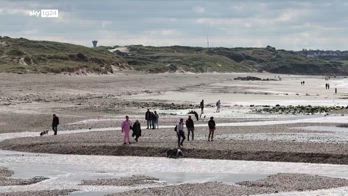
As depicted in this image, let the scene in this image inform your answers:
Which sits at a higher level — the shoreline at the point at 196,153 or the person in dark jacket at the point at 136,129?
the person in dark jacket at the point at 136,129

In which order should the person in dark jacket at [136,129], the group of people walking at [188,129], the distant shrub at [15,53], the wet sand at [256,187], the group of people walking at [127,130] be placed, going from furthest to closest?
1. the distant shrub at [15,53]
2. the person in dark jacket at [136,129]
3. the group of people walking at [127,130]
4. the group of people walking at [188,129]
5. the wet sand at [256,187]

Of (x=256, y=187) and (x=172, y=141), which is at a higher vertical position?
(x=172, y=141)

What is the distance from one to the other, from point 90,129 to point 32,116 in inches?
432

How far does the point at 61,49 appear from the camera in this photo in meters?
191

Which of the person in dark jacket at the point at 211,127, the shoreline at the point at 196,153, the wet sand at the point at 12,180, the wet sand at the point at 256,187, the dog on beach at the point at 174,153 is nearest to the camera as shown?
the wet sand at the point at 256,187

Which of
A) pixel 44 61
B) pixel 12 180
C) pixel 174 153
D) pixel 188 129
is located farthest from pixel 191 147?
pixel 44 61

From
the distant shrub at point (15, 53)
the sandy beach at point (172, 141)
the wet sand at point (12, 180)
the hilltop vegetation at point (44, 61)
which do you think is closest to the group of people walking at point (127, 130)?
the sandy beach at point (172, 141)

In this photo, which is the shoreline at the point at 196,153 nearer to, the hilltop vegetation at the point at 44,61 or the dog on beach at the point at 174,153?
the dog on beach at the point at 174,153

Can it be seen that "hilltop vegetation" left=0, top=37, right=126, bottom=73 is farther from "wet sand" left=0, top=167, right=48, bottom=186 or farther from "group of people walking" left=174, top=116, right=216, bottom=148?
"wet sand" left=0, top=167, right=48, bottom=186

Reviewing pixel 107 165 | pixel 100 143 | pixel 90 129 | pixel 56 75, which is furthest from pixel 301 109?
pixel 56 75

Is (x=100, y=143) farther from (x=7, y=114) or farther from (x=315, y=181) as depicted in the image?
(x=7, y=114)

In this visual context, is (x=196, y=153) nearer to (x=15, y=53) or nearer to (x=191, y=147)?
(x=191, y=147)

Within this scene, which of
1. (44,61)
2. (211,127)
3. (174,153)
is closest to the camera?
(174,153)

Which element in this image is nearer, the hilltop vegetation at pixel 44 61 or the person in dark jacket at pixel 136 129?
the person in dark jacket at pixel 136 129
